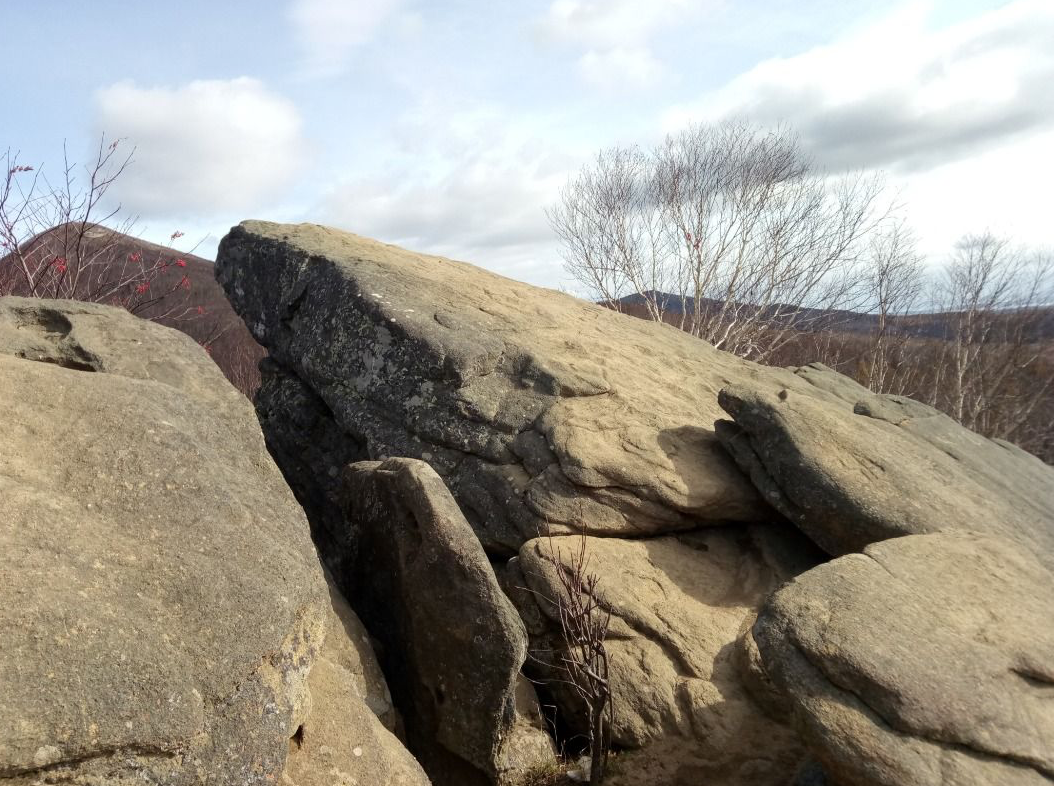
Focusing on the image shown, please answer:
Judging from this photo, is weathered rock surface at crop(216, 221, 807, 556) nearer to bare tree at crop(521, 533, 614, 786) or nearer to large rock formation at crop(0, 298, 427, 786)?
bare tree at crop(521, 533, 614, 786)

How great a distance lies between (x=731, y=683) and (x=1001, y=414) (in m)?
18.0

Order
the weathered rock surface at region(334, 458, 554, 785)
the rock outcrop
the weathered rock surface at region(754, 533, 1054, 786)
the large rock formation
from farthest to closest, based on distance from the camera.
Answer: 1. the weathered rock surface at region(334, 458, 554, 785)
2. the rock outcrop
3. the weathered rock surface at region(754, 533, 1054, 786)
4. the large rock formation

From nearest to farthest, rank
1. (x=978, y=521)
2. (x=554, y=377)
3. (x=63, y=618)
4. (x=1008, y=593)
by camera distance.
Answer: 1. (x=63, y=618)
2. (x=1008, y=593)
3. (x=978, y=521)
4. (x=554, y=377)

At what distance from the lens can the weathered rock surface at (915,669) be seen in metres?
3.87

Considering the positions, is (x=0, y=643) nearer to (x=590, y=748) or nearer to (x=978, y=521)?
(x=590, y=748)

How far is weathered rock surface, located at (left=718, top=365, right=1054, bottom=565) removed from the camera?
219 inches

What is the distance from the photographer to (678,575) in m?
5.85

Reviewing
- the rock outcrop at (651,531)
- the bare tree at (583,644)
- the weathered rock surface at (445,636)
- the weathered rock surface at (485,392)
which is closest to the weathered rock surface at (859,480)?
the rock outcrop at (651,531)

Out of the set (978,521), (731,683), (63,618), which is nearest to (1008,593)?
(978,521)

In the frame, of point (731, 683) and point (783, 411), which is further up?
point (783, 411)

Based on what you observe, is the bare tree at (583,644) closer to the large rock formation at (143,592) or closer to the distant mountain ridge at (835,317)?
the large rock formation at (143,592)

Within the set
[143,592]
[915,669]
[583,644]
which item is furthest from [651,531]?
[143,592]

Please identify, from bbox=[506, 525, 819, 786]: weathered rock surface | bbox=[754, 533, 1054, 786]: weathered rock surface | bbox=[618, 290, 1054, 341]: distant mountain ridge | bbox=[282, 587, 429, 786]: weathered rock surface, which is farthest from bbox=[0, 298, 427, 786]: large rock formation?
bbox=[618, 290, 1054, 341]: distant mountain ridge

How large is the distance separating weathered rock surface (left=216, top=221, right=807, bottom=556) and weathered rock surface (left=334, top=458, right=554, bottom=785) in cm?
119
